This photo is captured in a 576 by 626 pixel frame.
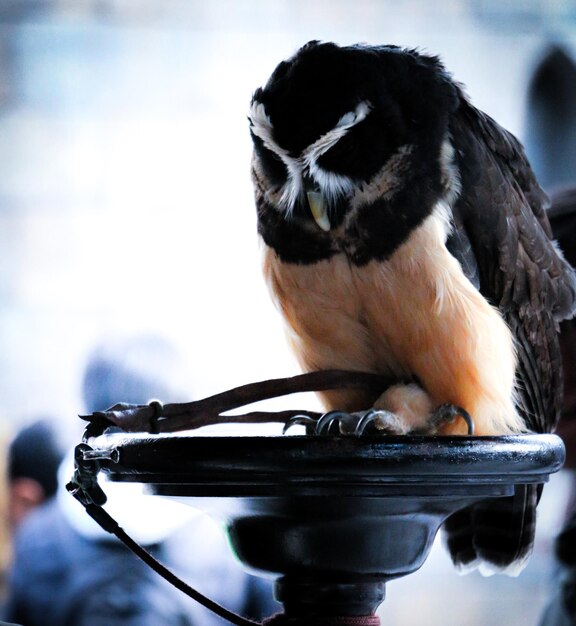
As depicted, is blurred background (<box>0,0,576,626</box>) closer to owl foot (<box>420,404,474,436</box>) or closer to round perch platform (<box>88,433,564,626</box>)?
owl foot (<box>420,404,474,436</box>)

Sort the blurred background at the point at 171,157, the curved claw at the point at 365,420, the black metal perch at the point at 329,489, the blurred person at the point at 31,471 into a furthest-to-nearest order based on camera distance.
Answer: the blurred background at the point at 171,157 < the blurred person at the point at 31,471 < the curved claw at the point at 365,420 < the black metal perch at the point at 329,489

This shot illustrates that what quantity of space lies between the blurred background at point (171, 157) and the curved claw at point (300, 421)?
174 centimetres

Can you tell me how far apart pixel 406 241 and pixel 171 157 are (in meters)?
2.15

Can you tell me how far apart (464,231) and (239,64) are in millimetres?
2231

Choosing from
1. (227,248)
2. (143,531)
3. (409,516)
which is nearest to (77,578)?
(143,531)

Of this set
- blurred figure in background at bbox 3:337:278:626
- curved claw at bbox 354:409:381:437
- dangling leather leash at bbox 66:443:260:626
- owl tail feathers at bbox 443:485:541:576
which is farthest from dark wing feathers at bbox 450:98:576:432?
blurred figure in background at bbox 3:337:278:626

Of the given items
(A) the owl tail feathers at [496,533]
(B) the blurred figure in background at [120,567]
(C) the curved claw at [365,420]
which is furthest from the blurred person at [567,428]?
(B) the blurred figure in background at [120,567]

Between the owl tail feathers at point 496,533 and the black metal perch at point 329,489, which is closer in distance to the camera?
the black metal perch at point 329,489

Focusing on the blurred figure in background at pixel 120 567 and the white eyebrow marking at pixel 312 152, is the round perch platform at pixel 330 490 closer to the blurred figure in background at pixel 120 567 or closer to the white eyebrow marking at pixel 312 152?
→ the white eyebrow marking at pixel 312 152

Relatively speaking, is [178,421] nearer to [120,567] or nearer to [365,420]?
[365,420]

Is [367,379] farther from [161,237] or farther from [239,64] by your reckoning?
[239,64]

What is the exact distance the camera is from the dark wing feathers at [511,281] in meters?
1.16

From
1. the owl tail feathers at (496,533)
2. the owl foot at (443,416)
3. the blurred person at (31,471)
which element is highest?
the owl foot at (443,416)

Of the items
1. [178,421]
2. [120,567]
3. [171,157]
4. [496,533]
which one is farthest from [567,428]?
[171,157]
